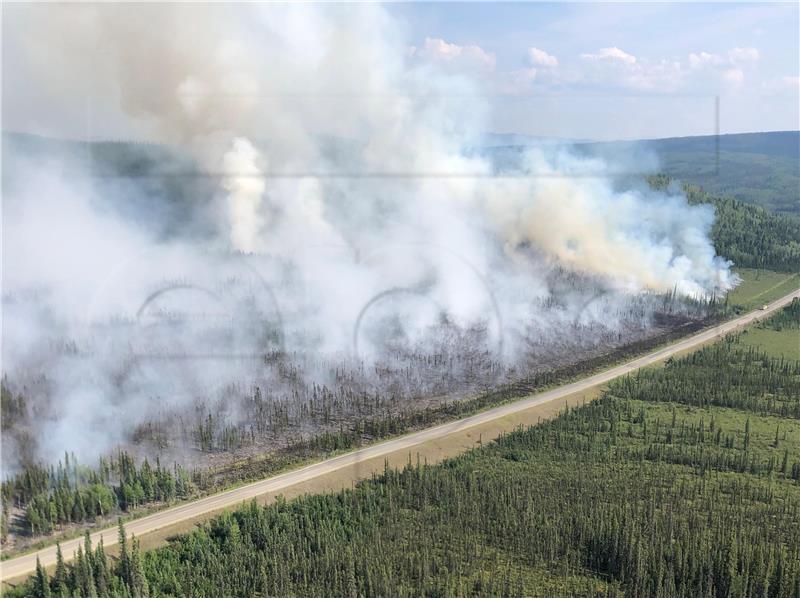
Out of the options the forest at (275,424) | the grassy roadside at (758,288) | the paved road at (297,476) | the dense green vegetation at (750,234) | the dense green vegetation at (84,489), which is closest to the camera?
the paved road at (297,476)

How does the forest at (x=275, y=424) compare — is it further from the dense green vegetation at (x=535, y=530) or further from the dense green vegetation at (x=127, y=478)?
the dense green vegetation at (x=535, y=530)

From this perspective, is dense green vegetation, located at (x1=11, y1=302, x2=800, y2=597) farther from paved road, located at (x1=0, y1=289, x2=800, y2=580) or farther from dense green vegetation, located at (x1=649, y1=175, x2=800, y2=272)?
dense green vegetation, located at (x1=649, y1=175, x2=800, y2=272)

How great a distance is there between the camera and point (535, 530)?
4925cm

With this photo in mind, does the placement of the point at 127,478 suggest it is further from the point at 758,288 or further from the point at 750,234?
the point at 750,234

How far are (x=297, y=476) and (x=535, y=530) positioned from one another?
64.1 feet

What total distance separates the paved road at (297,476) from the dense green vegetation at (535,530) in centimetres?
380

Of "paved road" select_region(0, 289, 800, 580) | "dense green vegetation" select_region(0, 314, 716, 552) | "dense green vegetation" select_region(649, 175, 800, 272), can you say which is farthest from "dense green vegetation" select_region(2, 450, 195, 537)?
"dense green vegetation" select_region(649, 175, 800, 272)

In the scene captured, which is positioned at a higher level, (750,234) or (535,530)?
(750,234)

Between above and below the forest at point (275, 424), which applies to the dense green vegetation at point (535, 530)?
below

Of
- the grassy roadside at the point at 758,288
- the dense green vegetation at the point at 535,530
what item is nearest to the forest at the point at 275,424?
the dense green vegetation at the point at 535,530

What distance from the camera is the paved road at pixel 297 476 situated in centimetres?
4759

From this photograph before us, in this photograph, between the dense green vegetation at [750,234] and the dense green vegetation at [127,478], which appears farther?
the dense green vegetation at [750,234]

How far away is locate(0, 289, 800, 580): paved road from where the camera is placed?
47.6 m

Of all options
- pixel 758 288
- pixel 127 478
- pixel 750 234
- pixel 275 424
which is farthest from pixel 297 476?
pixel 750 234
